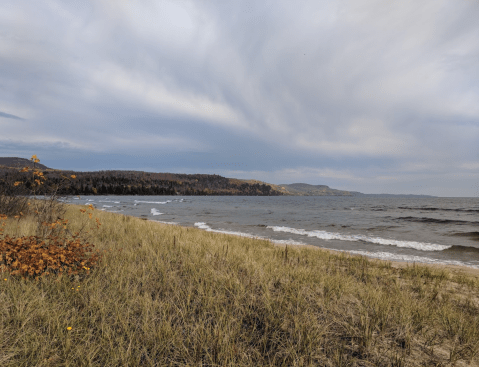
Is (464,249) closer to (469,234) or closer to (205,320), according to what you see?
(469,234)

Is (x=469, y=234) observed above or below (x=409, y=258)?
above

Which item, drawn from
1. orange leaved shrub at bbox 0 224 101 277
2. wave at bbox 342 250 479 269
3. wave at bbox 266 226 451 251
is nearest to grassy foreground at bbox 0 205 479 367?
orange leaved shrub at bbox 0 224 101 277

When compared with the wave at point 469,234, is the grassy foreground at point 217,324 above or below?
above

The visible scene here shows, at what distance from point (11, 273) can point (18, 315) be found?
1279mm

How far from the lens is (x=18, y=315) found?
9.35 feet

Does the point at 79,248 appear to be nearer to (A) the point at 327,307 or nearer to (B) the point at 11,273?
(B) the point at 11,273

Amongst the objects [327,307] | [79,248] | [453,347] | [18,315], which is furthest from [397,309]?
[79,248]

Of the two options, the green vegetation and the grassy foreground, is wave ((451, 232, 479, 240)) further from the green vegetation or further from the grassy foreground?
the grassy foreground

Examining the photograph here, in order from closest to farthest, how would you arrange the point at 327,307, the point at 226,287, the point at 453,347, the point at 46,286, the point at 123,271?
1. the point at 453,347
2. the point at 327,307
3. the point at 46,286
4. the point at 226,287
5. the point at 123,271

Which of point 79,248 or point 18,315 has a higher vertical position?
point 79,248

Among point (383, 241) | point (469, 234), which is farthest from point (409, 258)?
point (469, 234)

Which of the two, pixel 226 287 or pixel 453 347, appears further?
pixel 226 287

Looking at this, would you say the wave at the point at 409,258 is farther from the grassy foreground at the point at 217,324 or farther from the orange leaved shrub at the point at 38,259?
the orange leaved shrub at the point at 38,259

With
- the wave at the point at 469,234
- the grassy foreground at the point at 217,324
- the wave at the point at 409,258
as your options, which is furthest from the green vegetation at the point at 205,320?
A: the wave at the point at 469,234
